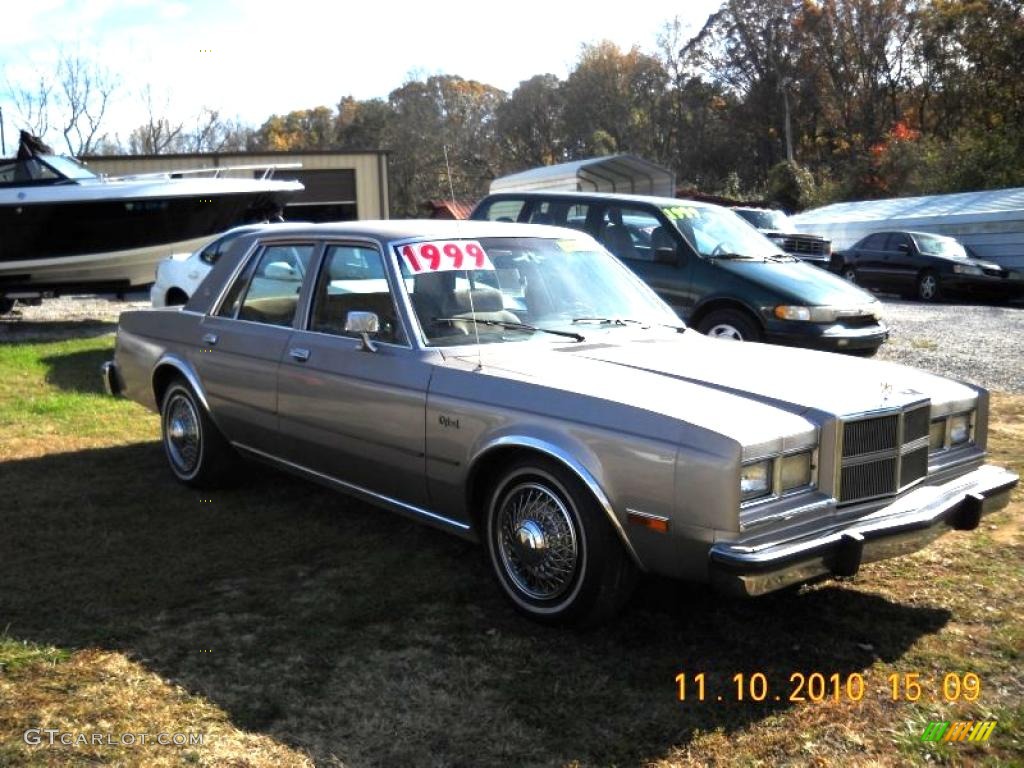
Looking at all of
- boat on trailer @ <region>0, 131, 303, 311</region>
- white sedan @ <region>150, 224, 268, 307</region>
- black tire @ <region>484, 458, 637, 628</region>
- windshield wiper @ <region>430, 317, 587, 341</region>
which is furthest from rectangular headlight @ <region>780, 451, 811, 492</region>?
boat on trailer @ <region>0, 131, 303, 311</region>

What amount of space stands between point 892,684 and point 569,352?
186 centimetres

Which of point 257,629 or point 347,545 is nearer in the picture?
point 257,629

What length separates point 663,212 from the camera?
31.4ft

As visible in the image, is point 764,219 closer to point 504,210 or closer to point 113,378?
point 504,210

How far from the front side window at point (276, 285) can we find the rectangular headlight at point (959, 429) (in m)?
3.21

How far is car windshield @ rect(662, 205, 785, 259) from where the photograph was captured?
9484 mm

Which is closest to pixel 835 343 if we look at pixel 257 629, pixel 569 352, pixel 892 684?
pixel 569 352

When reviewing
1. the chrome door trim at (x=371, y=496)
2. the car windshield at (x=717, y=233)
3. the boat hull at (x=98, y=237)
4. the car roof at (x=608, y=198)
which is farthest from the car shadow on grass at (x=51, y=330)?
the chrome door trim at (x=371, y=496)

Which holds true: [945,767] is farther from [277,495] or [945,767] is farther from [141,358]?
[141,358]

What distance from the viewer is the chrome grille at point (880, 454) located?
3.73 m

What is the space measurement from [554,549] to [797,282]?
5919mm

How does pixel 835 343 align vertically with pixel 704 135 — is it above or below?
below

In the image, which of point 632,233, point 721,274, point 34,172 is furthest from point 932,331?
point 34,172

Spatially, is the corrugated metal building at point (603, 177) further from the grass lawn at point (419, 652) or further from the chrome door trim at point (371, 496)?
the grass lawn at point (419, 652)
